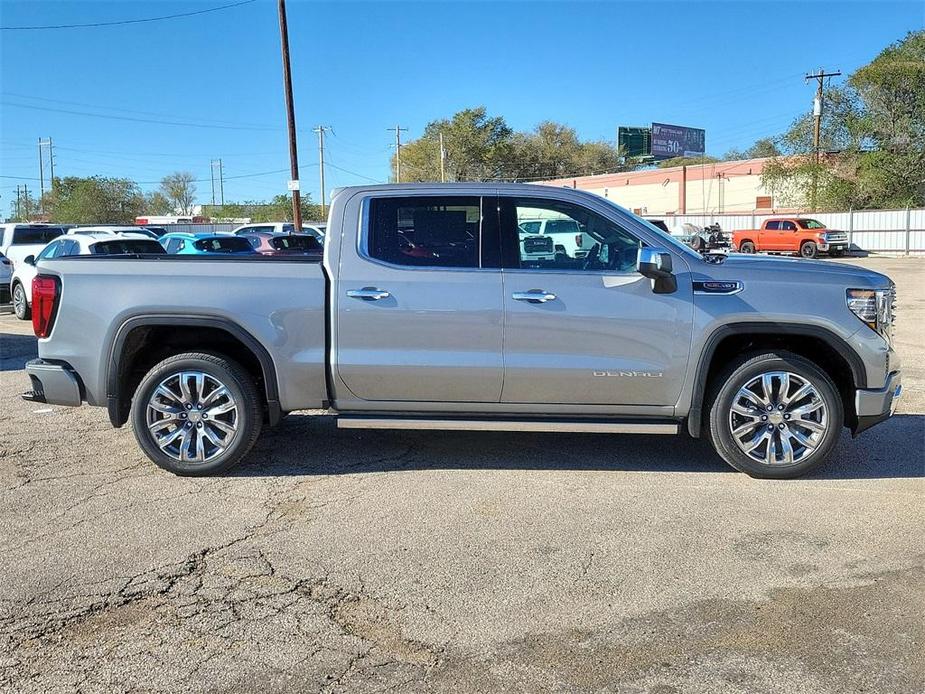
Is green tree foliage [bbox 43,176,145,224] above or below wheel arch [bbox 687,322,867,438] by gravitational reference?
above

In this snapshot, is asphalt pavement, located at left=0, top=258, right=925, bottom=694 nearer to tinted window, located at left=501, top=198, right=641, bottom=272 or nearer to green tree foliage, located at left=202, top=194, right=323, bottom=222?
tinted window, located at left=501, top=198, right=641, bottom=272

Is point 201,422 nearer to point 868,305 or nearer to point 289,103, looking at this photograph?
point 868,305

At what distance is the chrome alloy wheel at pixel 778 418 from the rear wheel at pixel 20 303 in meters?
13.5

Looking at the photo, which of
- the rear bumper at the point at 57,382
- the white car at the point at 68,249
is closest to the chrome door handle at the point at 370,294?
the rear bumper at the point at 57,382

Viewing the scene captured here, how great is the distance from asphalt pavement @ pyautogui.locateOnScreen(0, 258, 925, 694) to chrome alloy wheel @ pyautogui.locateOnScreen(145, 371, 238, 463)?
0.75 feet

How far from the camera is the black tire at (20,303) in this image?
14841 mm

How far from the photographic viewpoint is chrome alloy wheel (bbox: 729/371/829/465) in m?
5.28

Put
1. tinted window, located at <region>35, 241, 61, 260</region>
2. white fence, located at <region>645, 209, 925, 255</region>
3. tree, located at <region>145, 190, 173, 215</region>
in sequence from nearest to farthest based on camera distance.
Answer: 1. tinted window, located at <region>35, 241, 61, 260</region>
2. white fence, located at <region>645, 209, 925, 255</region>
3. tree, located at <region>145, 190, 173, 215</region>

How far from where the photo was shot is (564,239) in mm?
5449

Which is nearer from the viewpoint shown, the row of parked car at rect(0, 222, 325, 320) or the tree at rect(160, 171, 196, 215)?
the row of parked car at rect(0, 222, 325, 320)

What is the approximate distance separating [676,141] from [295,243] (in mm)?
57102

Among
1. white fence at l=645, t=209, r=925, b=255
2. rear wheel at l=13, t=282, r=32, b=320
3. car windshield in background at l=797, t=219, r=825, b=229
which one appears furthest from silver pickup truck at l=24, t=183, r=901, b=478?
white fence at l=645, t=209, r=925, b=255

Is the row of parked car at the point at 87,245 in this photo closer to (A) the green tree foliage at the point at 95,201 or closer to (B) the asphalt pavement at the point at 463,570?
(B) the asphalt pavement at the point at 463,570

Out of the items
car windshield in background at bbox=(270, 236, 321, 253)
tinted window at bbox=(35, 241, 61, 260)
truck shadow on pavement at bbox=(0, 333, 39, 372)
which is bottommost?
truck shadow on pavement at bbox=(0, 333, 39, 372)
